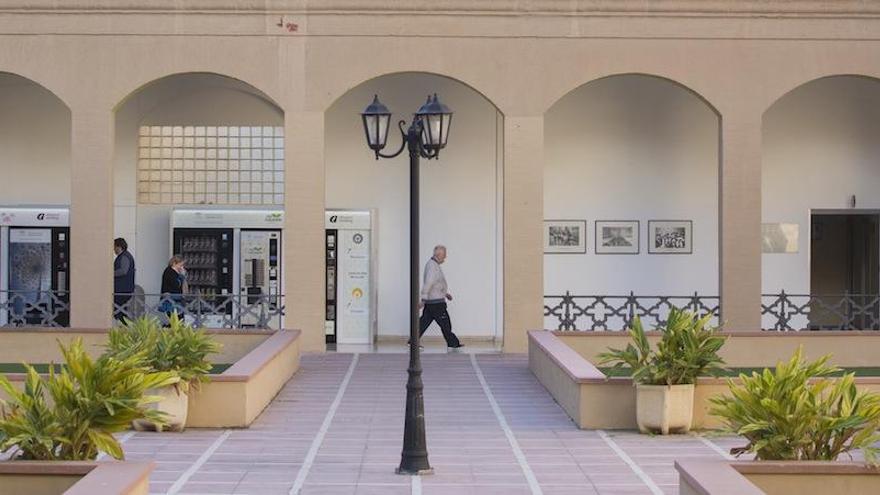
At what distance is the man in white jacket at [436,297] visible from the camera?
2155 centimetres

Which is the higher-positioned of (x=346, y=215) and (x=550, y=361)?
(x=346, y=215)

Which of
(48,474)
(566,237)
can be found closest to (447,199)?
(566,237)

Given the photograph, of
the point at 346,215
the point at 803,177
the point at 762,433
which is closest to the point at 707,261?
the point at 803,177

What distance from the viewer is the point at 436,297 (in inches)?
853

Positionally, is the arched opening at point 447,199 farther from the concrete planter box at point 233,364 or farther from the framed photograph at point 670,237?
the concrete planter box at point 233,364

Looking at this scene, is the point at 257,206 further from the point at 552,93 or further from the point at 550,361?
the point at 550,361

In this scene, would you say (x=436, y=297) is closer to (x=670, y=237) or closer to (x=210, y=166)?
(x=670, y=237)

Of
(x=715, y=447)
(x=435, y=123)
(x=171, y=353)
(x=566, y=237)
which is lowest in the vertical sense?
(x=715, y=447)

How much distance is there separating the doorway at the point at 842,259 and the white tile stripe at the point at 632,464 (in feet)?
39.4

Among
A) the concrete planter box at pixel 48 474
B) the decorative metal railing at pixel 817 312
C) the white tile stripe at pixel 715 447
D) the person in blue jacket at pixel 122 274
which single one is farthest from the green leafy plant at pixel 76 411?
the decorative metal railing at pixel 817 312

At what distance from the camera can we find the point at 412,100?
24344 millimetres

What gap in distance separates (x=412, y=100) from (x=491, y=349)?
472 centimetres

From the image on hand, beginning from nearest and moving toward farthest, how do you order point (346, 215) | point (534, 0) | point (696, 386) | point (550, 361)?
1. point (696, 386)
2. point (550, 361)
3. point (534, 0)
4. point (346, 215)

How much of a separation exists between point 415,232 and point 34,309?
11.6 meters
